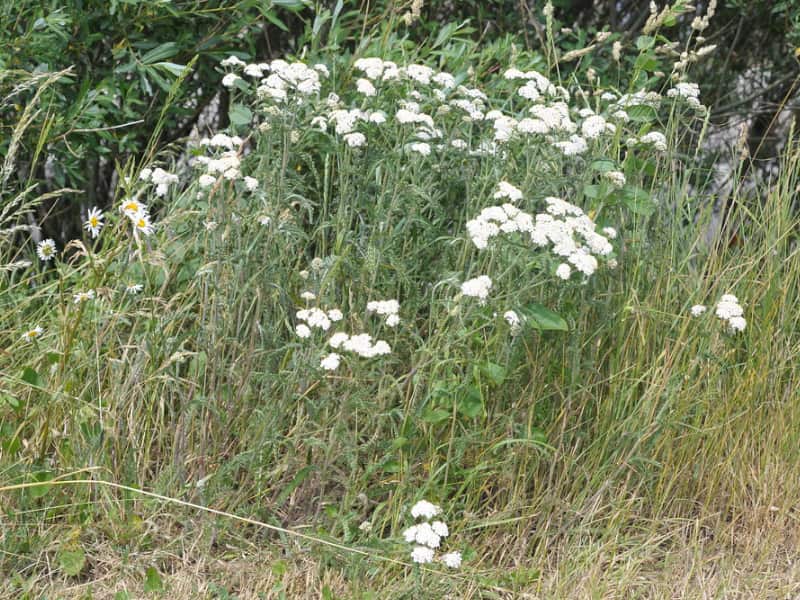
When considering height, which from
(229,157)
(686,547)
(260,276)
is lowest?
(686,547)

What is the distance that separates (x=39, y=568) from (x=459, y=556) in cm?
115

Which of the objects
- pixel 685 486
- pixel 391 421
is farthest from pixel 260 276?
pixel 685 486

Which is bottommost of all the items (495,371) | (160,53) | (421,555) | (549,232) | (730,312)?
(421,555)

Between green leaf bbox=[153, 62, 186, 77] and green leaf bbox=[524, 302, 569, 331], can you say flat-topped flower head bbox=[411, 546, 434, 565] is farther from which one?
green leaf bbox=[153, 62, 186, 77]

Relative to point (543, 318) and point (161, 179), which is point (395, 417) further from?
point (161, 179)

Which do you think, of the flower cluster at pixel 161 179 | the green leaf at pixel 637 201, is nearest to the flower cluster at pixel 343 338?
the flower cluster at pixel 161 179

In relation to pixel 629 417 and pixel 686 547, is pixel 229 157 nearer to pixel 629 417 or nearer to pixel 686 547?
pixel 629 417

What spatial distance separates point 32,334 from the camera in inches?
137

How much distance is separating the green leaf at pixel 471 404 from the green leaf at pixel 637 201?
2.77 ft

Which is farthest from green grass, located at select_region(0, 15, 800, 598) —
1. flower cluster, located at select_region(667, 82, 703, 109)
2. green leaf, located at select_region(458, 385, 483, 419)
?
flower cluster, located at select_region(667, 82, 703, 109)

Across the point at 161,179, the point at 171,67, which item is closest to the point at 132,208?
the point at 161,179

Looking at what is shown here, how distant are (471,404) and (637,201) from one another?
92 centimetres

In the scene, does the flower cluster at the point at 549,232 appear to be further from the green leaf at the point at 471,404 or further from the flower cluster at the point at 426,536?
the flower cluster at the point at 426,536

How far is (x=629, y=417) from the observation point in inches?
129
